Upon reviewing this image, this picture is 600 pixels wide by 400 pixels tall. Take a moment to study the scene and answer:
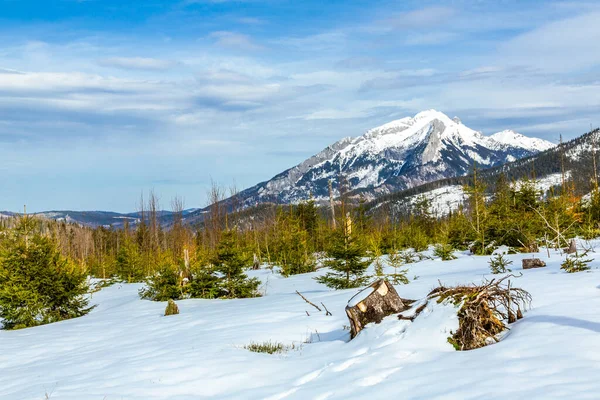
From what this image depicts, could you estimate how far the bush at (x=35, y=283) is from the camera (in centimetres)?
1301

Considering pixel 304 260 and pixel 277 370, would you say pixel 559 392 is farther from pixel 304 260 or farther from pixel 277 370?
pixel 304 260

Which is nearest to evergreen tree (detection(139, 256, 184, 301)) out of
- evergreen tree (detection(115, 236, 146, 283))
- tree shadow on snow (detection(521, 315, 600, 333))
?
tree shadow on snow (detection(521, 315, 600, 333))

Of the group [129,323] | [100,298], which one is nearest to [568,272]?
[129,323]

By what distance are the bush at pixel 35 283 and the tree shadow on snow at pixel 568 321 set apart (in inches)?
507

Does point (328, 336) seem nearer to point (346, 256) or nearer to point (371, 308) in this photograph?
point (371, 308)

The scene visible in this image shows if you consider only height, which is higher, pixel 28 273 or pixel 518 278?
pixel 28 273

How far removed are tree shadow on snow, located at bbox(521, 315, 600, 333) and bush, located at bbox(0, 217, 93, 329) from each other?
1289 centimetres

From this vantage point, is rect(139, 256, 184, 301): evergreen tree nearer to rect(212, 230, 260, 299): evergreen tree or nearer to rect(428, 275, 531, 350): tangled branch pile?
rect(212, 230, 260, 299): evergreen tree

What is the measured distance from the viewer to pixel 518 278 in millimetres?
9484

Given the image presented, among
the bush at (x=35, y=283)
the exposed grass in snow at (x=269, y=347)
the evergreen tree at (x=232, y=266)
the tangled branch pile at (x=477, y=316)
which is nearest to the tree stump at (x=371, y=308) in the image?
the tangled branch pile at (x=477, y=316)

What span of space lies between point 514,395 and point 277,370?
2.91 m

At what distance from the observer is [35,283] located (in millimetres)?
13406

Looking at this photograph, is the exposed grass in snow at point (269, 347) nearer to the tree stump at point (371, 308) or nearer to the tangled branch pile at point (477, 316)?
the tree stump at point (371, 308)

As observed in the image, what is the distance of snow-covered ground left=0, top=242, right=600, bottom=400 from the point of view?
4.05m
